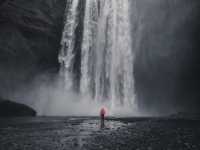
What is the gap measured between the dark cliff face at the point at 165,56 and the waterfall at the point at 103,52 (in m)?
2.89

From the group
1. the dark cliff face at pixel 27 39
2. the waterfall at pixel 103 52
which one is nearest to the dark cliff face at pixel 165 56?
the waterfall at pixel 103 52

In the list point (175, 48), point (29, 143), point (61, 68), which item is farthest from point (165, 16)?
point (29, 143)

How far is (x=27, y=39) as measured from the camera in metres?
Result: 47.9

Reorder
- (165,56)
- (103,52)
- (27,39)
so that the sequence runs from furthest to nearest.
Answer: (165,56), (103,52), (27,39)

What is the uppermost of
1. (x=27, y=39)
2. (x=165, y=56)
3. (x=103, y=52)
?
(x=27, y=39)

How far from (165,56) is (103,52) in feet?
37.3

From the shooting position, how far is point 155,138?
17922 mm

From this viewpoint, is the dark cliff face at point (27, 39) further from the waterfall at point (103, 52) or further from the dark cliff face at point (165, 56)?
the dark cliff face at point (165, 56)

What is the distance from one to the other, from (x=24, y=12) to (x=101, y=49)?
45.8ft

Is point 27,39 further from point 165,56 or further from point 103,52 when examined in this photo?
point 165,56

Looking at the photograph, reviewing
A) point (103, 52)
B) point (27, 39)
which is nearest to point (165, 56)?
point (103, 52)

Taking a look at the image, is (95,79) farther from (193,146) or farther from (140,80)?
(193,146)

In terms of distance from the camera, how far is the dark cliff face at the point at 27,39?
44.8m

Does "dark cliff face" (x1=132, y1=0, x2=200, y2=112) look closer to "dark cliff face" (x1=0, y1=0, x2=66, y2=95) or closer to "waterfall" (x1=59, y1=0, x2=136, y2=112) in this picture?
"waterfall" (x1=59, y1=0, x2=136, y2=112)
